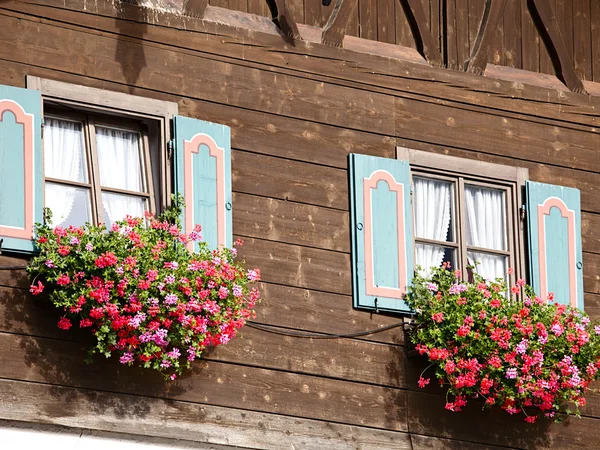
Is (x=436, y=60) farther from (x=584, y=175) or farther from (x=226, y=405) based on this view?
(x=226, y=405)

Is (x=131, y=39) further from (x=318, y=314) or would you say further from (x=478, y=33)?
(x=478, y=33)

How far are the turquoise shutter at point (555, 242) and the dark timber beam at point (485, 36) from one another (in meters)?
1.06

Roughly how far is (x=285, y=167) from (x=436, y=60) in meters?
1.76

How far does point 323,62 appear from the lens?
535 inches

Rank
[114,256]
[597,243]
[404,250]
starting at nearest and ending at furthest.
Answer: [114,256] → [404,250] → [597,243]

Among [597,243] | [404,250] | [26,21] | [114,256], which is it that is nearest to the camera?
[114,256]

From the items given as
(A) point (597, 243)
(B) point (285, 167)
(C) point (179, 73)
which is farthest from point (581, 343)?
(C) point (179, 73)

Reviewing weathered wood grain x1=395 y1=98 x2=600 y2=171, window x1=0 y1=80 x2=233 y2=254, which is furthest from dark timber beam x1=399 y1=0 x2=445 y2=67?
window x1=0 y1=80 x2=233 y2=254

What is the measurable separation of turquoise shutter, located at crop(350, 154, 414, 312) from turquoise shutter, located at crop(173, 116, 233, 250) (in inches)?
41.4

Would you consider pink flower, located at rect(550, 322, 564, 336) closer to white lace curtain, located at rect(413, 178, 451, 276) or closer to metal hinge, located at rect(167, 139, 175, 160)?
white lace curtain, located at rect(413, 178, 451, 276)

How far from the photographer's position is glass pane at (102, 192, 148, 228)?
12.5 meters

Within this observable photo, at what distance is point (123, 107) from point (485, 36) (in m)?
3.32

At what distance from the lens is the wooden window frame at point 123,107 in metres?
12.3

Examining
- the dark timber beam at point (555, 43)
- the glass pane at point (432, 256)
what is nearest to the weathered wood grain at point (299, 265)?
the glass pane at point (432, 256)
